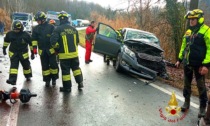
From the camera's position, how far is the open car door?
9547 millimetres

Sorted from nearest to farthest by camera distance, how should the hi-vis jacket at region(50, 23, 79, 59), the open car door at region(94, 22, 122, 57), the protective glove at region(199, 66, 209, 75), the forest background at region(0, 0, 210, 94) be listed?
the protective glove at region(199, 66, 209, 75), the hi-vis jacket at region(50, 23, 79, 59), the open car door at region(94, 22, 122, 57), the forest background at region(0, 0, 210, 94)

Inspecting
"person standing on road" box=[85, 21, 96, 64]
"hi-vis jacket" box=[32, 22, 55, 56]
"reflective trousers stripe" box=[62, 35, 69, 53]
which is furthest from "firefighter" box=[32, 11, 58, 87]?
"person standing on road" box=[85, 21, 96, 64]

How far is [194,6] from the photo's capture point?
10750 mm

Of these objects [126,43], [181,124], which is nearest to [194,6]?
[126,43]

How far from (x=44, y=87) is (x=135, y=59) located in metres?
2.92

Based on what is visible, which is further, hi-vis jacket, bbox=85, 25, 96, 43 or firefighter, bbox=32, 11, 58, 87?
hi-vis jacket, bbox=85, 25, 96, 43

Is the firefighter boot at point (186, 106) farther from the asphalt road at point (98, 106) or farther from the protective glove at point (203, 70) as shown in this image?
the protective glove at point (203, 70)

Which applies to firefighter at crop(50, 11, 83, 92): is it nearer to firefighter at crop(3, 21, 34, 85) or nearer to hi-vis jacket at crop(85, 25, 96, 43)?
firefighter at crop(3, 21, 34, 85)

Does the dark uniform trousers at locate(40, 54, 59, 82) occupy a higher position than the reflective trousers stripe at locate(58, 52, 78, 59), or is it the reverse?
the reflective trousers stripe at locate(58, 52, 78, 59)

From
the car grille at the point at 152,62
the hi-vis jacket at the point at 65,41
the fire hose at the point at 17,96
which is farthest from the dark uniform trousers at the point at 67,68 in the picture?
the car grille at the point at 152,62

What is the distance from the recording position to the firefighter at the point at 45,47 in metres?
6.85

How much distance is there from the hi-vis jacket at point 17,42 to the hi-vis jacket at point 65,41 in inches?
44.0

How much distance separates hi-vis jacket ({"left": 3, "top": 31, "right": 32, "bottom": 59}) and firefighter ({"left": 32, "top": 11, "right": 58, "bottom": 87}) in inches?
9.7

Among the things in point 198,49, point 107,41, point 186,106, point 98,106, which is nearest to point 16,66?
point 98,106
